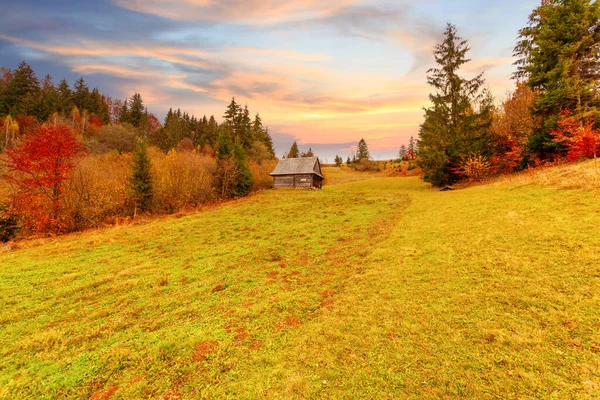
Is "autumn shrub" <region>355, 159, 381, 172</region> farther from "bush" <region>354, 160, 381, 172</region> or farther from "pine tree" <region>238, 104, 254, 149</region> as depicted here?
"pine tree" <region>238, 104, 254, 149</region>

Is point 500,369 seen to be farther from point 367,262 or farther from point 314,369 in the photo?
point 367,262

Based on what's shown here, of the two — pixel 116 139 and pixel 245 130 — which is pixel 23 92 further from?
pixel 245 130

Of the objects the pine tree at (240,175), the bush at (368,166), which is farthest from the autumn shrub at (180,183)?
the bush at (368,166)

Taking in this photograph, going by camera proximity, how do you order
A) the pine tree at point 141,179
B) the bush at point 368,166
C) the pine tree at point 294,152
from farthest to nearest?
the pine tree at point 294,152
the bush at point 368,166
the pine tree at point 141,179

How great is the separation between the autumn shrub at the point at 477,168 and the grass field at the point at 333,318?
16097 millimetres

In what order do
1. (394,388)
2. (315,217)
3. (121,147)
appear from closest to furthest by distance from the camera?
(394,388) → (315,217) → (121,147)

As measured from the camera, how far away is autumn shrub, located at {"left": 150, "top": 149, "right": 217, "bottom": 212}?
26.2 metres

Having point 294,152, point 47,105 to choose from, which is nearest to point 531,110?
point 294,152

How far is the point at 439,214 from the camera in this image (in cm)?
1322

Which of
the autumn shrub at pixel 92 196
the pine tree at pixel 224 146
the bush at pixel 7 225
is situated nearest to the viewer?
the bush at pixel 7 225

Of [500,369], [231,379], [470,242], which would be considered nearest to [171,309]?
[231,379]

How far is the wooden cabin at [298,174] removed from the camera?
40.8 metres

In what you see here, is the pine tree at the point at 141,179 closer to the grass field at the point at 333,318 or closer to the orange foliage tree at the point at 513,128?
the grass field at the point at 333,318

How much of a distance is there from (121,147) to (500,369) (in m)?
66.3
